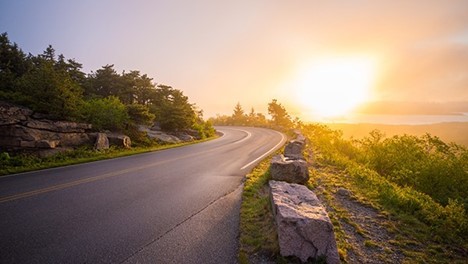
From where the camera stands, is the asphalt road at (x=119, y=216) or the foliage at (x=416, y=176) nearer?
the asphalt road at (x=119, y=216)

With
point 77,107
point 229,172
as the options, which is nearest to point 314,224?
point 229,172

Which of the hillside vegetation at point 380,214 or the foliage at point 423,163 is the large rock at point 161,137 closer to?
the hillside vegetation at point 380,214

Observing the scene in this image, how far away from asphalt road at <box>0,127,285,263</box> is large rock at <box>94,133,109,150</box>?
502cm

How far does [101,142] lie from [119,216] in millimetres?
11564

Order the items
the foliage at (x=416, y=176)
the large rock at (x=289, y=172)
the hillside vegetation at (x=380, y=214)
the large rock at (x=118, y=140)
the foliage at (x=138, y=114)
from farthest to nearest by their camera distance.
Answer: the foliage at (x=138, y=114), the large rock at (x=118, y=140), the large rock at (x=289, y=172), the foliage at (x=416, y=176), the hillside vegetation at (x=380, y=214)

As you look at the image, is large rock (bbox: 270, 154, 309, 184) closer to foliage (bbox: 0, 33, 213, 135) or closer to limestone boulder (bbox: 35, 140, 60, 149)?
limestone boulder (bbox: 35, 140, 60, 149)

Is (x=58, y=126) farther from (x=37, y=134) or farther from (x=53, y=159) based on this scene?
(x=53, y=159)

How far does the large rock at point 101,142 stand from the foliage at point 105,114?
1.67 m

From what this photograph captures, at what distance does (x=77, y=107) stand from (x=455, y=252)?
19605mm

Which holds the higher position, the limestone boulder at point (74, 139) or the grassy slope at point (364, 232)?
the limestone boulder at point (74, 139)

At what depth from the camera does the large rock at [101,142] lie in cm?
1493

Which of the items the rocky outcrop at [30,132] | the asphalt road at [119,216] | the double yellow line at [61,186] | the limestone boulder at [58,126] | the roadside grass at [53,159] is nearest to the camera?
the asphalt road at [119,216]

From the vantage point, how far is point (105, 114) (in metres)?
17.5

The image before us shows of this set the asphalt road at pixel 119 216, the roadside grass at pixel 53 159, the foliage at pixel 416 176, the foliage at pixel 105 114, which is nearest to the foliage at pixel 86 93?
the foliage at pixel 105 114
